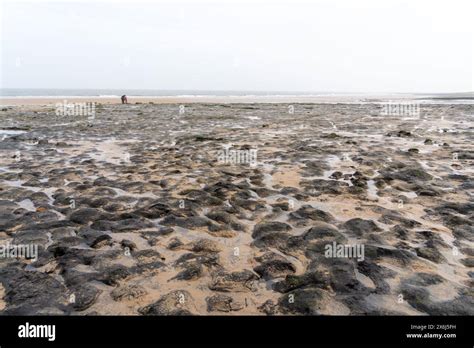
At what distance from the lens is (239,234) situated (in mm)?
6781

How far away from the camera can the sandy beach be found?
4.68 metres

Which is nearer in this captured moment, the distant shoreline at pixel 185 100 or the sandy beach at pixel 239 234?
the sandy beach at pixel 239 234

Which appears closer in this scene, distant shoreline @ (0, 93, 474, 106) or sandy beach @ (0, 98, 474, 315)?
sandy beach @ (0, 98, 474, 315)

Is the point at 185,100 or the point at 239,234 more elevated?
the point at 185,100

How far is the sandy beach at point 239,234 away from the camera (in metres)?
4.68

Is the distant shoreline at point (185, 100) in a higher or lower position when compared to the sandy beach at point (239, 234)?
higher

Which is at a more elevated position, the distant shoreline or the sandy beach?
the distant shoreline

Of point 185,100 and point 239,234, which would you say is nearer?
point 239,234

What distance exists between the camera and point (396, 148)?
15.3 meters
